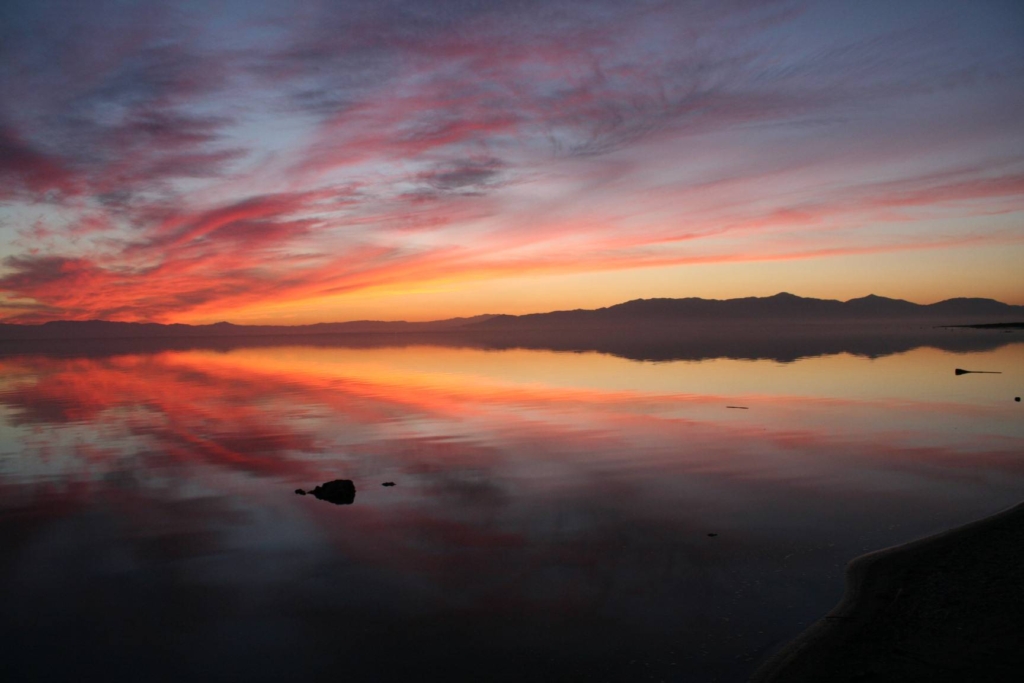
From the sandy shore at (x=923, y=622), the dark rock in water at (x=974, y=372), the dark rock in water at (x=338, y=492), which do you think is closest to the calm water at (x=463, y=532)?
the dark rock in water at (x=338, y=492)

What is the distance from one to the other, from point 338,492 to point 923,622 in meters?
14.7

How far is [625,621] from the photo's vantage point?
11.5m

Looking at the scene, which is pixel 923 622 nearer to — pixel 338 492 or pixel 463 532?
pixel 463 532

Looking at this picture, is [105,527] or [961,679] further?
[105,527]

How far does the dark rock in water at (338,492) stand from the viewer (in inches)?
753

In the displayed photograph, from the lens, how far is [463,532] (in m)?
16.3

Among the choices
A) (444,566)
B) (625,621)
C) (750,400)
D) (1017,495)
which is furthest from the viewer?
(750,400)

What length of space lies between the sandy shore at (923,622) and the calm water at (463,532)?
644mm

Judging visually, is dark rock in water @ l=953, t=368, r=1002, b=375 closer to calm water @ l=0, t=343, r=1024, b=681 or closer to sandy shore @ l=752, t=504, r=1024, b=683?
calm water @ l=0, t=343, r=1024, b=681

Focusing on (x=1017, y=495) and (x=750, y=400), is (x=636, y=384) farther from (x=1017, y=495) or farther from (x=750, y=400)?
(x=1017, y=495)

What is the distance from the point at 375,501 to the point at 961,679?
47.7 feet

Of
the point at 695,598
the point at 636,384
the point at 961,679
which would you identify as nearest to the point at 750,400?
the point at 636,384

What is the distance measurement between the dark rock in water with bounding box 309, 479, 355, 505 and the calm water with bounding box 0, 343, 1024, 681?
0.48 metres

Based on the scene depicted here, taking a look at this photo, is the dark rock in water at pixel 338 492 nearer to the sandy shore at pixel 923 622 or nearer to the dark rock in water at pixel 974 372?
the sandy shore at pixel 923 622
